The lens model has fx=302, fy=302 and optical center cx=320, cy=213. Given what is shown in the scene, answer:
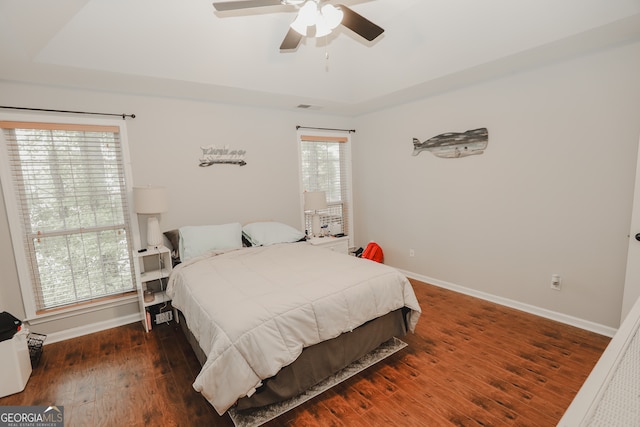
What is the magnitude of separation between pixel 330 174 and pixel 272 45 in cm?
209

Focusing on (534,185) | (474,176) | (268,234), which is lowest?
(268,234)

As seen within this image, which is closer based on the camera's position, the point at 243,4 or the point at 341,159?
the point at 243,4

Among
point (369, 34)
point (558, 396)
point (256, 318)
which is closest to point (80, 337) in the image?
point (256, 318)

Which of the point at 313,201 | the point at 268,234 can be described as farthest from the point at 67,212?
the point at 313,201

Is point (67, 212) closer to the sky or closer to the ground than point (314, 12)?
closer to the ground

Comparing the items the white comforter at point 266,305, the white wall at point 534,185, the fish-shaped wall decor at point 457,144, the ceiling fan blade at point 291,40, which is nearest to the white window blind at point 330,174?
the white wall at point 534,185

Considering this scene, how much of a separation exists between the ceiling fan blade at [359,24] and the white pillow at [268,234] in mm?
2204

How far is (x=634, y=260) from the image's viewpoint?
2336mm

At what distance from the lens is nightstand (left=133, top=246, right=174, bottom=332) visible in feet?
9.54

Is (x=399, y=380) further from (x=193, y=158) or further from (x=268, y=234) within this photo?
(x=193, y=158)

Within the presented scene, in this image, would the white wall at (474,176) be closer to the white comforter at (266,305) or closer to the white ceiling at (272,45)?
the white ceiling at (272,45)

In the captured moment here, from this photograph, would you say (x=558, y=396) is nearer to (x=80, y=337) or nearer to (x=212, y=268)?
(x=212, y=268)

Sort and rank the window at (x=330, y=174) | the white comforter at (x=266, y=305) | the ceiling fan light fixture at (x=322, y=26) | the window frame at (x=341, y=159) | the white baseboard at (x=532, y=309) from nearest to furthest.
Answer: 1. the white comforter at (x=266, y=305)
2. the ceiling fan light fixture at (x=322, y=26)
3. the white baseboard at (x=532, y=309)
4. the window frame at (x=341, y=159)
5. the window at (x=330, y=174)

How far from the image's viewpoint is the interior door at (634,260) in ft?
7.51
